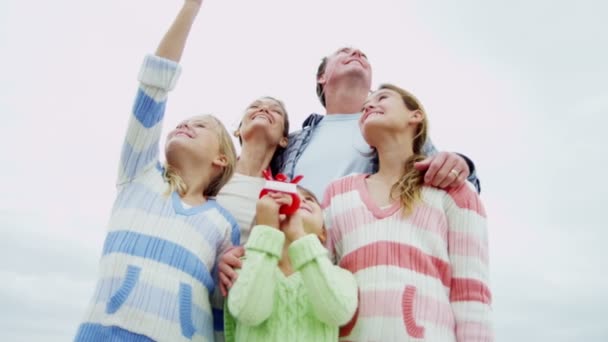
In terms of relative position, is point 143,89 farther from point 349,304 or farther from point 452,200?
point 452,200

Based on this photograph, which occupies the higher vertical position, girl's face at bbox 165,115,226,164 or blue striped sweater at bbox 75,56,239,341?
girl's face at bbox 165,115,226,164

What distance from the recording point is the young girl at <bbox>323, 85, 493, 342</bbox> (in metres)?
2.81

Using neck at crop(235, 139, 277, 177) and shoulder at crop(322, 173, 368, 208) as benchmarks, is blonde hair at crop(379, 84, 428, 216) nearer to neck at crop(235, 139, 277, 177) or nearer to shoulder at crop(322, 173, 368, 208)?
shoulder at crop(322, 173, 368, 208)

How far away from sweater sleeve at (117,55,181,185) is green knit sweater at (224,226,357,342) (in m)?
0.93

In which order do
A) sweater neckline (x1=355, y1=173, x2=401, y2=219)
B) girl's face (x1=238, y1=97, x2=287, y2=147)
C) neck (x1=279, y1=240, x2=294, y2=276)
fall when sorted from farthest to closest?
girl's face (x1=238, y1=97, x2=287, y2=147)
sweater neckline (x1=355, y1=173, x2=401, y2=219)
neck (x1=279, y1=240, x2=294, y2=276)

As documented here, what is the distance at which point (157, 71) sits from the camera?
3207 millimetres

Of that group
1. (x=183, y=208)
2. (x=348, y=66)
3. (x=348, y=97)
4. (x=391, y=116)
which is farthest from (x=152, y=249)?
(x=348, y=66)

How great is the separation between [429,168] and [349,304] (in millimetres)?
989

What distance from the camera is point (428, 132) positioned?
3699mm

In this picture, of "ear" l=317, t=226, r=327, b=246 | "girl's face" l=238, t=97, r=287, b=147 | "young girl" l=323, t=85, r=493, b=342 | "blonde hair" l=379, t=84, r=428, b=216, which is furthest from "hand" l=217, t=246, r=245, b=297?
"girl's face" l=238, t=97, r=287, b=147

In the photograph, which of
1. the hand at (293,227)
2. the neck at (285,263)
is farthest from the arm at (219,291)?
the hand at (293,227)

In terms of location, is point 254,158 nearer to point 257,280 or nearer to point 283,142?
point 283,142

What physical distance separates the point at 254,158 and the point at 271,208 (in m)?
1.74

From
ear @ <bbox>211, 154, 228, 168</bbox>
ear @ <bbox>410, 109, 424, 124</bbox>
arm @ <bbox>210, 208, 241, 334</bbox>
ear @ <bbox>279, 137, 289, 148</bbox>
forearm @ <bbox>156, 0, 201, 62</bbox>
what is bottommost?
arm @ <bbox>210, 208, 241, 334</bbox>
